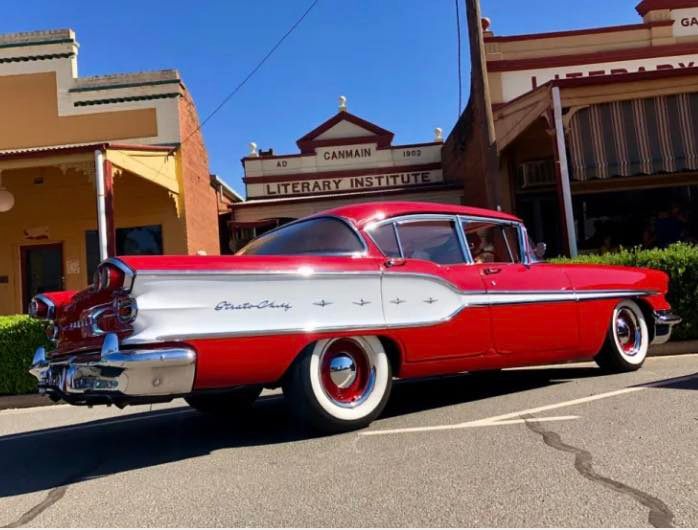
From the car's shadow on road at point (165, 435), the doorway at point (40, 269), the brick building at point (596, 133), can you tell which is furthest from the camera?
the doorway at point (40, 269)

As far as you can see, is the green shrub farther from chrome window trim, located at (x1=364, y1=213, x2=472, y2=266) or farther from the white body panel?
chrome window trim, located at (x1=364, y1=213, x2=472, y2=266)

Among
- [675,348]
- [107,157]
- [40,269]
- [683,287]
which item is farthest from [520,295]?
[40,269]

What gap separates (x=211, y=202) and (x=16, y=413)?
33.1 feet

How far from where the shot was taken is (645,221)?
14133 millimetres

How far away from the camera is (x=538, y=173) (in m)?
14.1

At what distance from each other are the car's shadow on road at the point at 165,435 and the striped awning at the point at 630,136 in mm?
5364

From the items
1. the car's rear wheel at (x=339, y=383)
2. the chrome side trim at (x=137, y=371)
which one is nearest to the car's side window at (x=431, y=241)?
the car's rear wheel at (x=339, y=383)

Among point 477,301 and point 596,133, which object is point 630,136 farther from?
point 477,301

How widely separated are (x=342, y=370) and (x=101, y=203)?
784cm

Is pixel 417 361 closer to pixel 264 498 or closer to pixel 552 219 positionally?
pixel 264 498

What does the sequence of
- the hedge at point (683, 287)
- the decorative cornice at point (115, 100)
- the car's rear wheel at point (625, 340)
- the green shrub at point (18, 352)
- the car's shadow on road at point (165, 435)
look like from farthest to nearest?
1. the decorative cornice at point (115, 100)
2. the hedge at point (683, 287)
3. the green shrub at point (18, 352)
4. the car's rear wheel at point (625, 340)
5. the car's shadow on road at point (165, 435)

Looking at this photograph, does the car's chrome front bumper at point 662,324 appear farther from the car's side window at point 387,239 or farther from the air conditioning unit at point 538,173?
the air conditioning unit at point 538,173

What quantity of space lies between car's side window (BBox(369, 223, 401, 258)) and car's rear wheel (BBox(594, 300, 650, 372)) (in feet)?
8.30

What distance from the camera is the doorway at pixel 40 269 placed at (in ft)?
49.8
